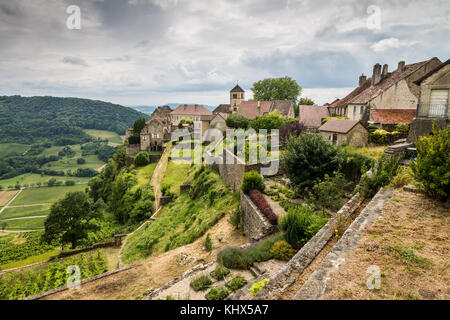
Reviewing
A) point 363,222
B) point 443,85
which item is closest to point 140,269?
point 363,222

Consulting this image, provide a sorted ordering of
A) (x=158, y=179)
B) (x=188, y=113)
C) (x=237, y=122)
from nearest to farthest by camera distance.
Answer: (x=158, y=179)
(x=237, y=122)
(x=188, y=113)

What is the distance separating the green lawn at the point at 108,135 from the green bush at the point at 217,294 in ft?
482

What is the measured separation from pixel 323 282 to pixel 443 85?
1560 centimetres

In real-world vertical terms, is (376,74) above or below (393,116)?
above

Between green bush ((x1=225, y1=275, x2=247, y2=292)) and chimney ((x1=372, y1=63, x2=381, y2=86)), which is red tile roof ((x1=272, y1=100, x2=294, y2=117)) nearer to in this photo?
chimney ((x1=372, y1=63, x2=381, y2=86))

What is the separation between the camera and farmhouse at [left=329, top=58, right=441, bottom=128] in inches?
936

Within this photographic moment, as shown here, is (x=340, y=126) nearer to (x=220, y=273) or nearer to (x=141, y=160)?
(x=220, y=273)

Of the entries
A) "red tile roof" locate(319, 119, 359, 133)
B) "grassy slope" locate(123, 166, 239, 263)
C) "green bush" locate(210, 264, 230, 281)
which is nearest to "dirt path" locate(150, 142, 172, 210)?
"grassy slope" locate(123, 166, 239, 263)

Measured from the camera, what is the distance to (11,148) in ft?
424

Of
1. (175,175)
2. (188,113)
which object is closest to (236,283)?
(175,175)

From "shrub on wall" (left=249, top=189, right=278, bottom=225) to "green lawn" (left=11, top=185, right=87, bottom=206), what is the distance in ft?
262

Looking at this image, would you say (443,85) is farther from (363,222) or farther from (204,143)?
(204,143)

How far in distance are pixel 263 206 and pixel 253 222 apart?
3.23 feet

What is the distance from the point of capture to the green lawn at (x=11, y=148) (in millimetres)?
122812
